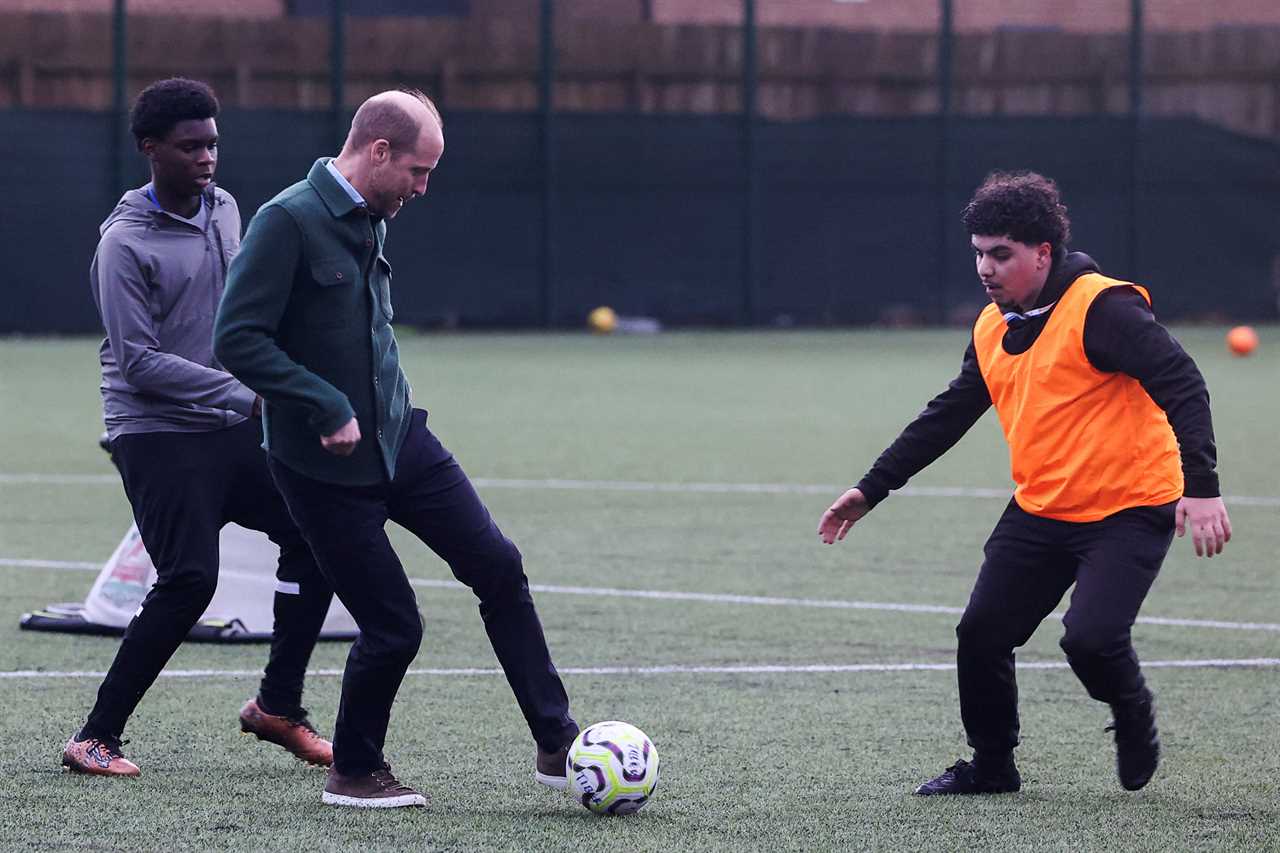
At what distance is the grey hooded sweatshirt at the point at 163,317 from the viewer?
5.22 m

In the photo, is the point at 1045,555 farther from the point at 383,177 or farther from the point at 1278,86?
the point at 1278,86

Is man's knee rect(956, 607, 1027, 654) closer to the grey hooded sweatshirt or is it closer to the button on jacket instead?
the button on jacket

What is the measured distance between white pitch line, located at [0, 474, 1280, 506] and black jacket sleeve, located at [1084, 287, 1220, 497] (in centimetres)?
628

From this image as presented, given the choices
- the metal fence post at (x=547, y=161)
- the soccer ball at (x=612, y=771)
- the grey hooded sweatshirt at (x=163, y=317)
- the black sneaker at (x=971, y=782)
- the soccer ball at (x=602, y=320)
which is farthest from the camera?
the soccer ball at (x=602, y=320)

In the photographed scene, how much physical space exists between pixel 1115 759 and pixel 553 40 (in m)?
23.0

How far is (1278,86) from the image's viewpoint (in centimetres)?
2878

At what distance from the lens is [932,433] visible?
5.41 metres

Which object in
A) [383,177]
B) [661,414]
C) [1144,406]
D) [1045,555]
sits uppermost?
[383,177]

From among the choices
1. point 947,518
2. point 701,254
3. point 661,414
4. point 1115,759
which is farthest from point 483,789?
point 701,254

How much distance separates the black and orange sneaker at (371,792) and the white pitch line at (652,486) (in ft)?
21.4

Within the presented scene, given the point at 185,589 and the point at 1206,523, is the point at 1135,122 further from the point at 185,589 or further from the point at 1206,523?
the point at 185,589

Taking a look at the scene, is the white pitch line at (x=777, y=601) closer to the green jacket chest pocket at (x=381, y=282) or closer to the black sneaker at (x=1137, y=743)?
the black sneaker at (x=1137, y=743)

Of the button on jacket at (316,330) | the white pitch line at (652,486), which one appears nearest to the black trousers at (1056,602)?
the button on jacket at (316,330)

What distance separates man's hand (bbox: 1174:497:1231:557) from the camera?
4.68 meters
